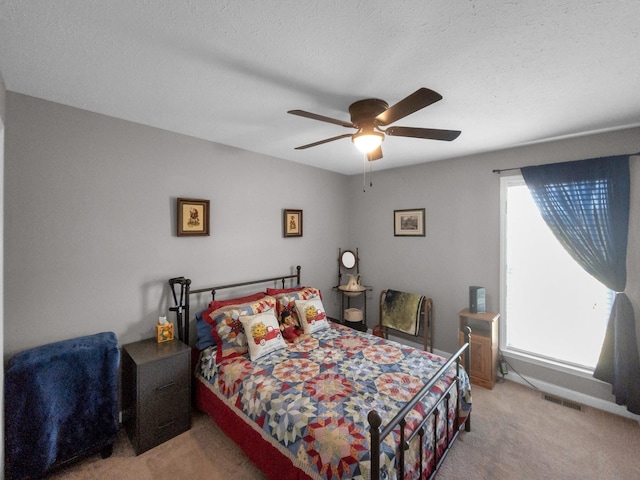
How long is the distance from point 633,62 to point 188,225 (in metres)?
3.47

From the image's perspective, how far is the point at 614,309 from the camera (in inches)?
103

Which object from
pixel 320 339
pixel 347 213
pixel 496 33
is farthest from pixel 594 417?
pixel 347 213

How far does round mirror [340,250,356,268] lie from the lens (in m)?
4.51

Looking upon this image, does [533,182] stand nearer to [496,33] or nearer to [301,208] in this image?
[496,33]

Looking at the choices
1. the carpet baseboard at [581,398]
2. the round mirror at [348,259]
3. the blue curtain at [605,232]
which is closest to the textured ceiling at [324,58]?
the blue curtain at [605,232]

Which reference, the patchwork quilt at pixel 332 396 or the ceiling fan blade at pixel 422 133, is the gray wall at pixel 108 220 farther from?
the ceiling fan blade at pixel 422 133

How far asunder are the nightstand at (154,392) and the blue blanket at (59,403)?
0.53 feet

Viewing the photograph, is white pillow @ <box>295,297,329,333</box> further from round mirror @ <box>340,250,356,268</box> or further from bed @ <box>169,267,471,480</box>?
round mirror @ <box>340,250,356,268</box>

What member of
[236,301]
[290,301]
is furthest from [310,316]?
[236,301]

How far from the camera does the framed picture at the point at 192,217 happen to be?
2.75 m

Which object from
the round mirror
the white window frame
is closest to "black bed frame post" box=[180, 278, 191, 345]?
the round mirror

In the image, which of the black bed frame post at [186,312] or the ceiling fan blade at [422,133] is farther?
the black bed frame post at [186,312]

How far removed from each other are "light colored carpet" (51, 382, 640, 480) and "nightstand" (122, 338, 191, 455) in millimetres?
106

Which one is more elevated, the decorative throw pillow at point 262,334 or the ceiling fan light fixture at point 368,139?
the ceiling fan light fixture at point 368,139
